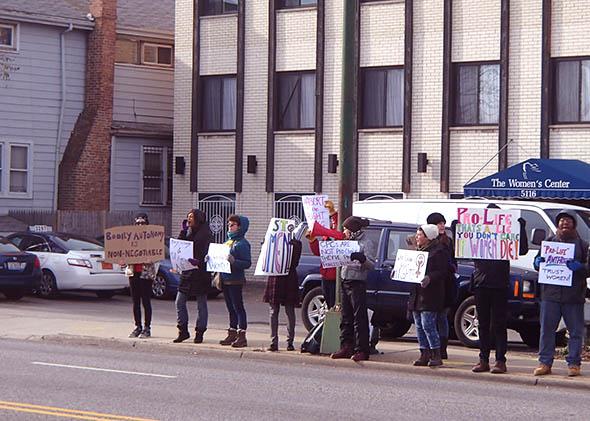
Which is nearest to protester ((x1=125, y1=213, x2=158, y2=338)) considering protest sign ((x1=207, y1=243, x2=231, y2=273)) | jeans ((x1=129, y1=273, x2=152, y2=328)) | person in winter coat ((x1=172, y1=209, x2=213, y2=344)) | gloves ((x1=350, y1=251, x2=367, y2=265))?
jeans ((x1=129, y1=273, x2=152, y2=328))

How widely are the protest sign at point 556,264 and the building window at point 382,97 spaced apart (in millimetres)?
15764

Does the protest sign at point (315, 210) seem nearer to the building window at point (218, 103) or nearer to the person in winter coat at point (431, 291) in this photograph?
the person in winter coat at point (431, 291)

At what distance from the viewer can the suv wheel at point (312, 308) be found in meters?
19.7

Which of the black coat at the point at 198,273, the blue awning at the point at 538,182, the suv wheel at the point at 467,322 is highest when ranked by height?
the blue awning at the point at 538,182

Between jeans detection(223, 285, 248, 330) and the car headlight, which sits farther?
the car headlight

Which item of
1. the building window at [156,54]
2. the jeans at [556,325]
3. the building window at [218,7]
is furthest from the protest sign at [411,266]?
the building window at [156,54]

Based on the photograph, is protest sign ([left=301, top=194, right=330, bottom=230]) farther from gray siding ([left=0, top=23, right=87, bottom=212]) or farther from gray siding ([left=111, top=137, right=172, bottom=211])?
gray siding ([left=111, top=137, right=172, bottom=211])

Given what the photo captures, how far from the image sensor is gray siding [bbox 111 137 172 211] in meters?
36.7

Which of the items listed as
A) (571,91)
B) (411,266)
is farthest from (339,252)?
(571,91)

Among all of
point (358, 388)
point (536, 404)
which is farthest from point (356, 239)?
point (536, 404)

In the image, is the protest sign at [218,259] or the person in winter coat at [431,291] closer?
the person in winter coat at [431,291]

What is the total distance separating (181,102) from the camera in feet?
113

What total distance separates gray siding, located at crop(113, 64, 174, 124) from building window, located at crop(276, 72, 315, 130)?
21.3 feet

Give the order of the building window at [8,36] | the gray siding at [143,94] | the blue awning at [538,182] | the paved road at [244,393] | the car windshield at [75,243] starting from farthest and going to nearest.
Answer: the gray siding at [143,94] < the building window at [8,36] < the car windshield at [75,243] < the blue awning at [538,182] < the paved road at [244,393]
